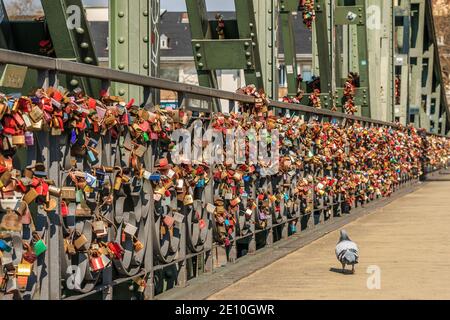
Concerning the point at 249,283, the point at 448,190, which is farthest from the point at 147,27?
the point at 448,190

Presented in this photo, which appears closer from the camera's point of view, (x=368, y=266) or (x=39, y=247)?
(x=39, y=247)

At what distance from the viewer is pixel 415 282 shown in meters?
7.77

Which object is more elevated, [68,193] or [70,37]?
[70,37]

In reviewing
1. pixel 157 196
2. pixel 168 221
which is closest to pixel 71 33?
pixel 157 196

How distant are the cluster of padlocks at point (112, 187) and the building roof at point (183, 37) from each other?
69973mm

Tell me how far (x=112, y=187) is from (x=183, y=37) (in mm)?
79182

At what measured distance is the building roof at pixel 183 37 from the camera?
267 ft

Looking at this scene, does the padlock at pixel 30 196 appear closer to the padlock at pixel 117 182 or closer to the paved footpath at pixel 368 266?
the padlock at pixel 117 182

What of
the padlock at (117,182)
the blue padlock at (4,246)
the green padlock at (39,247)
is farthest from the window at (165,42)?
the blue padlock at (4,246)

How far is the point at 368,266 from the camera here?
895cm

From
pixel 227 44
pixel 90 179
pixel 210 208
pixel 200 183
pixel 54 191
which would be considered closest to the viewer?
pixel 54 191

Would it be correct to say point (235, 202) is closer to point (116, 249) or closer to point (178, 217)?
point (178, 217)

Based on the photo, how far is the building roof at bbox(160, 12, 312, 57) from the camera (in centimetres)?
8125

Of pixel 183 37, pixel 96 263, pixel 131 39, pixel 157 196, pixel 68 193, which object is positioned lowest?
pixel 183 37
